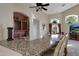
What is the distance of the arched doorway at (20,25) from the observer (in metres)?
1.88

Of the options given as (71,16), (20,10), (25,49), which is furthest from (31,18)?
(71,16)

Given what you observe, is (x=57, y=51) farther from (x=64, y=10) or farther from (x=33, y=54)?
(x=64, y=10)

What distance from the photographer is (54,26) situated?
202 centimetres

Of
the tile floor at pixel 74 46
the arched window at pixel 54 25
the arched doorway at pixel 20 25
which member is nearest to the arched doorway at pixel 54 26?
the arched window at pixel 54 25

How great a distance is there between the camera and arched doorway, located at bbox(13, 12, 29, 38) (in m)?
1.88

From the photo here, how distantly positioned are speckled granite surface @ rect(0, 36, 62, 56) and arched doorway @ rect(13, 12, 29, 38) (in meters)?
0.12

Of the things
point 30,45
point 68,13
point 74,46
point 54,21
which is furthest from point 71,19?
point 30,45

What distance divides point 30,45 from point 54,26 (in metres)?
0.47

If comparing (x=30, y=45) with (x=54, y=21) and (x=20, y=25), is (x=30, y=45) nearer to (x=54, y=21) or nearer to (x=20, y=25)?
(x=20, y=25)

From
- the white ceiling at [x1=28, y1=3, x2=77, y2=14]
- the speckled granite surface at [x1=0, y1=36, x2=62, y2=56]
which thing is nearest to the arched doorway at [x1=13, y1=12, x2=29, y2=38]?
the speckled granite surface at [x1=0, y1=36, x2=62, y2=56]

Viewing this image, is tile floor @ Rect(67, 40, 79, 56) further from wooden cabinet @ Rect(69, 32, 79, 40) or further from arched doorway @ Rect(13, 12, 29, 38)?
arched doorway @ Rect(13, 12, 29, 38)

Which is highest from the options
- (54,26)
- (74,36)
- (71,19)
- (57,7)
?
(57,7)

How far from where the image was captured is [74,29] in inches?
76.6

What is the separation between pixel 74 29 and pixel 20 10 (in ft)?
2.79
